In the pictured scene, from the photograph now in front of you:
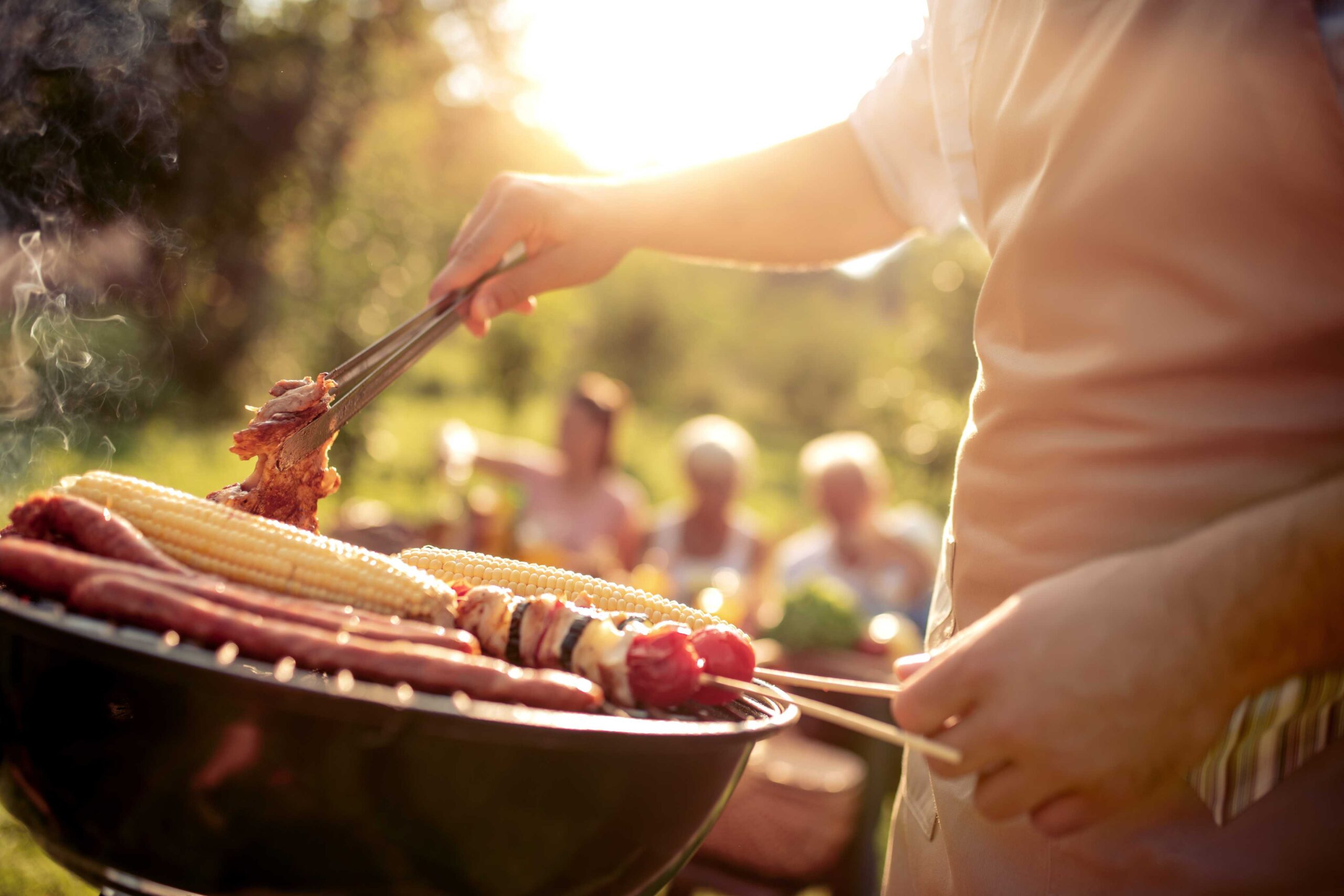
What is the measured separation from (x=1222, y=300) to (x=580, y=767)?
105 centimetres

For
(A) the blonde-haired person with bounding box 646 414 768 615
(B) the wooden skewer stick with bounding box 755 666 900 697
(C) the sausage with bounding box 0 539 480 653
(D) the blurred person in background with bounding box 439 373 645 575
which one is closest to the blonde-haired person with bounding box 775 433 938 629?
(A) the blonde-haired person with bounding box 646 414 768 615

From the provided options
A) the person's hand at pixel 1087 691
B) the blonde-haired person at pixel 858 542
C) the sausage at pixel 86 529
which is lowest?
the blonde-haired person at pixel 858 542

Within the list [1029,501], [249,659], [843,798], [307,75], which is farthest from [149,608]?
[307,75]

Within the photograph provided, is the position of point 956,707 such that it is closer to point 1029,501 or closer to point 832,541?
point 1029,501

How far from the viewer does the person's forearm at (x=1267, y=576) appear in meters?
0.96

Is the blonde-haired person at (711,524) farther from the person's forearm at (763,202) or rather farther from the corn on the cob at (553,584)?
the corn on the cob at (553,584)

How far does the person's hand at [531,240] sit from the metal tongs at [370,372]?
118mm

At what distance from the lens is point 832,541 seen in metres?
7.60

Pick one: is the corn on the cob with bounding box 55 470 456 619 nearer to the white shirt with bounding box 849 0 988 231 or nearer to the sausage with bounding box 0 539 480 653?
the sausage with bounding box 0 539 480 653

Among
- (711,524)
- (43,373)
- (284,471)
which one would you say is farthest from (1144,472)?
(711,524)

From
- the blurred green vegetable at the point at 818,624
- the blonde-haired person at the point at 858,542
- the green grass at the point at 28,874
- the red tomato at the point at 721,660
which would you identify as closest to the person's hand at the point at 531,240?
the red tomato at the point at 721,660

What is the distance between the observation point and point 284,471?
172 cm

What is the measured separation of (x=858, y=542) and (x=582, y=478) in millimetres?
2897

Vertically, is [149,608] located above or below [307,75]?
below
